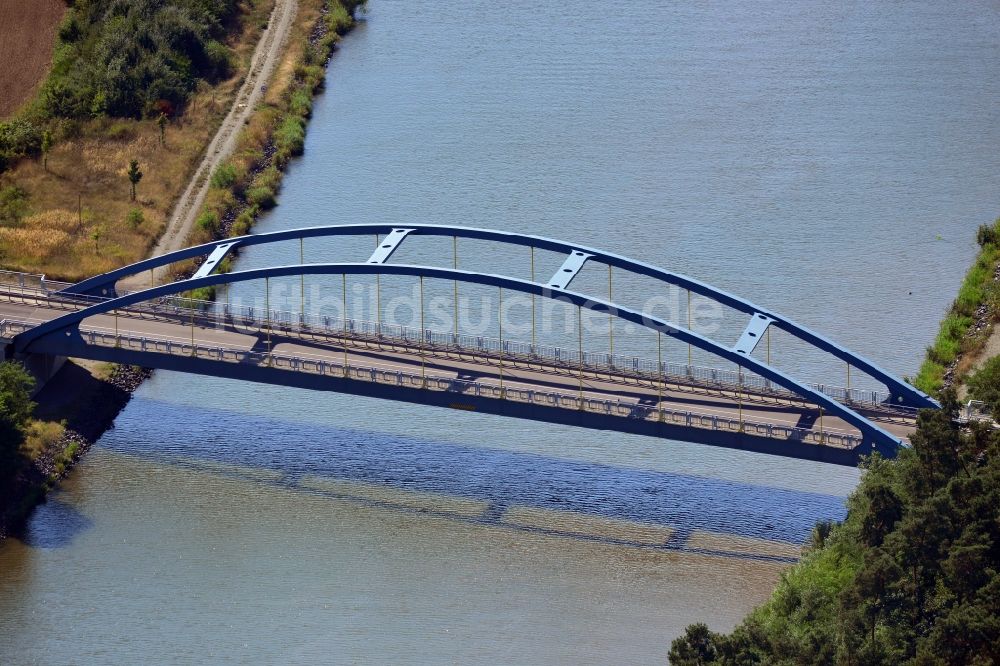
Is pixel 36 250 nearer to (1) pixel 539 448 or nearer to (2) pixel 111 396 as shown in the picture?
(2) pixel 111 396

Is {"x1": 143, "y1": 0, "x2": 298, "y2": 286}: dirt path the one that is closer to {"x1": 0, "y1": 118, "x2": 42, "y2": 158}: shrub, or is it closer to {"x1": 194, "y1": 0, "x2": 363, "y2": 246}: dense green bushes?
{"x1": 194, "y1": 0, "x2": 363, "y2": 246}: dense green bushes

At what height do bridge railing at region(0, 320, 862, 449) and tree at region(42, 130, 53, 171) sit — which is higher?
tree at region(42, 130, 53, 171)

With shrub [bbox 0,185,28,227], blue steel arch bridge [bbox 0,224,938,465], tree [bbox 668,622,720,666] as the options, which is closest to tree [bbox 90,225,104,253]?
shrub [bbox 0,185,28,227]

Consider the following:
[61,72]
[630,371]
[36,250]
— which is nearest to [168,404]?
[36,250]

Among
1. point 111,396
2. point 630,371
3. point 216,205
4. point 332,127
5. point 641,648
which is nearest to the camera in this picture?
point 641,648

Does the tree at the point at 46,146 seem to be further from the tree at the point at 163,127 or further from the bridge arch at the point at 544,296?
the bridge arch at the point at 544,296

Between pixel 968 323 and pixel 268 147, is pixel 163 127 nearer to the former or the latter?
pixel 268 147

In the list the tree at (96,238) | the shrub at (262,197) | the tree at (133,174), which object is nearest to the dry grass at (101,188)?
the tree at (96,238)
